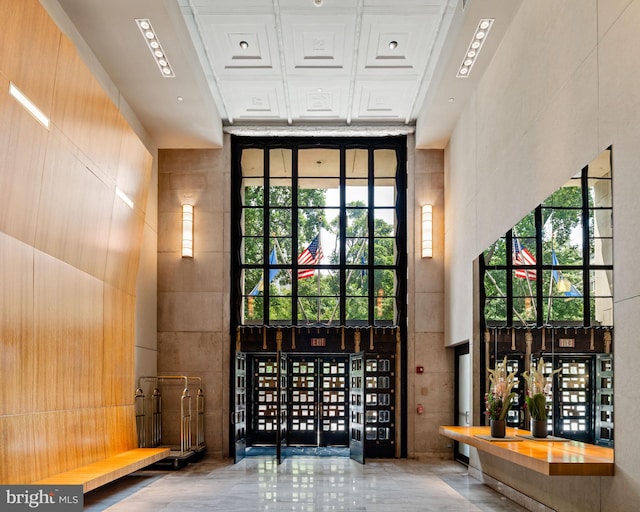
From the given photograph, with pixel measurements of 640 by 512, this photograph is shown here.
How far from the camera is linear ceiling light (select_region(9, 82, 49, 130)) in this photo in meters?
7.27

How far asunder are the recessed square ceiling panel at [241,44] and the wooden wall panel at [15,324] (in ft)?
16.7

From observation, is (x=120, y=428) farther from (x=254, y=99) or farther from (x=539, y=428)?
(x=254, y=99)

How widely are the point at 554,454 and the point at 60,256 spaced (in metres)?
6.10

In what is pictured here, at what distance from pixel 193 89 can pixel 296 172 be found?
13.1 ft

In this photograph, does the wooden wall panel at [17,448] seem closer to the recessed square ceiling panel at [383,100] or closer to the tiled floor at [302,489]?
the tiled floor at [302,489]

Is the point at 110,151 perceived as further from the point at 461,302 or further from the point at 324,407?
the point at 324,407

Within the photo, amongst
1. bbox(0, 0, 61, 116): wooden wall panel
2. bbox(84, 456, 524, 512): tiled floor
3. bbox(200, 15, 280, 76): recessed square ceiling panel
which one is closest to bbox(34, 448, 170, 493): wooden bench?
bbox(84, 456, 524, 512): tiled floor

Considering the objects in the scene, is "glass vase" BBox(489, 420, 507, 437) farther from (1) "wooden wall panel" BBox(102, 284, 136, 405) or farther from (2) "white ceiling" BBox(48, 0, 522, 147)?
(1) "wooden wall panel" BBox(102, 284, 136, 405)

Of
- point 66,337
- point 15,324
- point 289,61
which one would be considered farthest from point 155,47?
point 15,324

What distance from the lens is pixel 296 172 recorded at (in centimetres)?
1630

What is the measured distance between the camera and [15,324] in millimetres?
7703

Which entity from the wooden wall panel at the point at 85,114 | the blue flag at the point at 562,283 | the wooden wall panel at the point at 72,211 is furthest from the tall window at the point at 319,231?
the blue flag at the point at 562,283

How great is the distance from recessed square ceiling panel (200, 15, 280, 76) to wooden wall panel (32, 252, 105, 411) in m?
4.28

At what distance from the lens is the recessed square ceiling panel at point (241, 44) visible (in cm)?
1146
